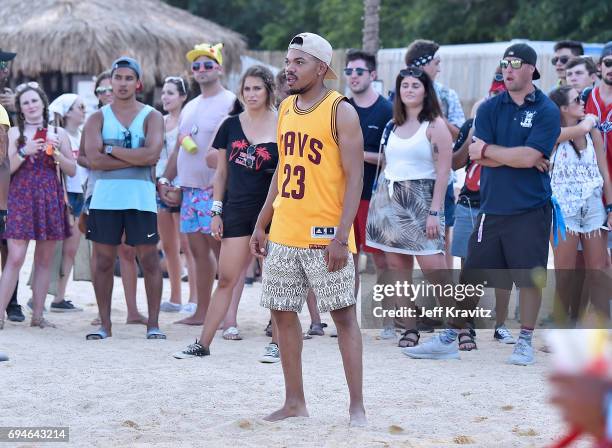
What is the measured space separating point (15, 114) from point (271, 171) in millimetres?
2650

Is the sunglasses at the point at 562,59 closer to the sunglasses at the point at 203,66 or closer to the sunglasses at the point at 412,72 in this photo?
the sunglasses at the point at 412,72

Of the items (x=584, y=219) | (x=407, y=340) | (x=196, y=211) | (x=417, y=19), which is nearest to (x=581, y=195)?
(x=584, y=219)

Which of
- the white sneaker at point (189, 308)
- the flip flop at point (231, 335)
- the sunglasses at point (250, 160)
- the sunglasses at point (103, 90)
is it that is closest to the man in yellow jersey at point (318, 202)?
the sunglasses at point (250, 160)

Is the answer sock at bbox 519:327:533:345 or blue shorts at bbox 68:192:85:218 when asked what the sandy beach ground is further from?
blue shorts at bbox 68:192:85:218

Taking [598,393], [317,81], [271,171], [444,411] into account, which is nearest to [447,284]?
[271,171]

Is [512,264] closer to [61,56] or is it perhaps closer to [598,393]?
[598,393]

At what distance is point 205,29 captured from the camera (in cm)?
2086

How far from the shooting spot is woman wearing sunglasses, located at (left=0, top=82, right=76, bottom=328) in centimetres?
823

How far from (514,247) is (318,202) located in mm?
2174

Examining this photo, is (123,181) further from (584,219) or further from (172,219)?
(584,219)

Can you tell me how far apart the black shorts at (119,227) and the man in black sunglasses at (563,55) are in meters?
3.94

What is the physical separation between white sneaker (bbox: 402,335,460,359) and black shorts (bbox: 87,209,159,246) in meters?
2.19

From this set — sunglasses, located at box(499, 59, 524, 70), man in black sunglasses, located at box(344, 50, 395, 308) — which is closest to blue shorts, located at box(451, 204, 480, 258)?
man in black sunglasses, located at box(344, 50, 395, 308)

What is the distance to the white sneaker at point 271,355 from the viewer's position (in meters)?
6.89
